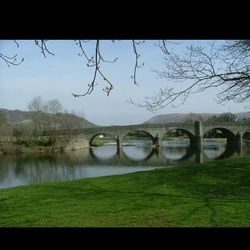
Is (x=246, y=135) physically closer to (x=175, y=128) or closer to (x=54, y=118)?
(x=175, y=128)

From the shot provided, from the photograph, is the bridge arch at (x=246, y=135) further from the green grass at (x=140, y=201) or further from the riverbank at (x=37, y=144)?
the green grass at (x=140, y=201)

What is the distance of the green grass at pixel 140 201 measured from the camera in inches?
269

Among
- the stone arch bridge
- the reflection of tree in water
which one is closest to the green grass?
the reflection of tree in water

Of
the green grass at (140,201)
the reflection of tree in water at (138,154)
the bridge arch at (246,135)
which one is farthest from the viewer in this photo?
the bridge arch at (246,135)

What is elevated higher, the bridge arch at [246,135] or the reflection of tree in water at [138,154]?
the bridge arch at [246,135]

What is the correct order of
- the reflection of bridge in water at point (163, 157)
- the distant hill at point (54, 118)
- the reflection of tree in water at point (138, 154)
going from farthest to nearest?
1. the distant hill at point (54, 118)
2. the reflection of tree in water at point (138, 154)
3. the reflection of bridge in water at point (163, 157)

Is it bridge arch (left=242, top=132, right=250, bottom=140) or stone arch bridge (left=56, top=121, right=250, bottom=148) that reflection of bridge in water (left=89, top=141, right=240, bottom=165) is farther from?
bridge arch (left=242, top=132, right=250, bottom=140)

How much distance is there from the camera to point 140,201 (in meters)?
8.53

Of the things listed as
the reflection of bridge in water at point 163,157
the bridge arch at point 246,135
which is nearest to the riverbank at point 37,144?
the reflection of bridge in water at point 163,157

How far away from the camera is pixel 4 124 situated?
45531 mm
